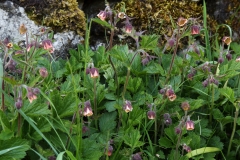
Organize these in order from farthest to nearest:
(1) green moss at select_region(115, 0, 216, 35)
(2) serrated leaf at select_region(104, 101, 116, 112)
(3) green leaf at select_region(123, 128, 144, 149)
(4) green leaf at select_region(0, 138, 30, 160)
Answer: (1) green moss at select_region(115, 0, 216, 35), (2) serrated leaf at select_region(104, 101, 116, 112), (3) green leaf at select_region(123, 128, 144, 149), (4) green leaf at select_region(0, 138, 30, 160)

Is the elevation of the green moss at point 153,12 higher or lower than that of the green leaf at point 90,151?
higher

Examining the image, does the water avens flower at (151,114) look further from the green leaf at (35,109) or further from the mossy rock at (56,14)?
the mossy rock at (56,14)

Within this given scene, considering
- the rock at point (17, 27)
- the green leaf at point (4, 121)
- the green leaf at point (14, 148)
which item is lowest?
the green leaf at point (14, 148)

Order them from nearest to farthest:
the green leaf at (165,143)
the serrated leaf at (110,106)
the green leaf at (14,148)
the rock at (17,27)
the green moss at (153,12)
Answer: the green leaf at (14,148), the green leaf at (165,143), the serrated leaf at (110,106), the rock at (17,27), the green moss at (153,12)

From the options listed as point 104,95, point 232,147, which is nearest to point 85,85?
point 104,95

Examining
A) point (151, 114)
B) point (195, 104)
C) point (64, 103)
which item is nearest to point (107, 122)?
point (151, 114)

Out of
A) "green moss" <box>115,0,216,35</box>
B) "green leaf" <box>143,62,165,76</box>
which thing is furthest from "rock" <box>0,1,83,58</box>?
"green leaf" <box>143,62,165,76</box>

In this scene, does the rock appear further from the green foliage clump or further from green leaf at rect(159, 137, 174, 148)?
green leaf at rect(159, 137, 174, 148)

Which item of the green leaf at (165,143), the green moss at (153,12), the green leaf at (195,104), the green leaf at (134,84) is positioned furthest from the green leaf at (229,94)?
the green moss at (153,12)

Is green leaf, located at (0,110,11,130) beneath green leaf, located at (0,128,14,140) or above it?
above
